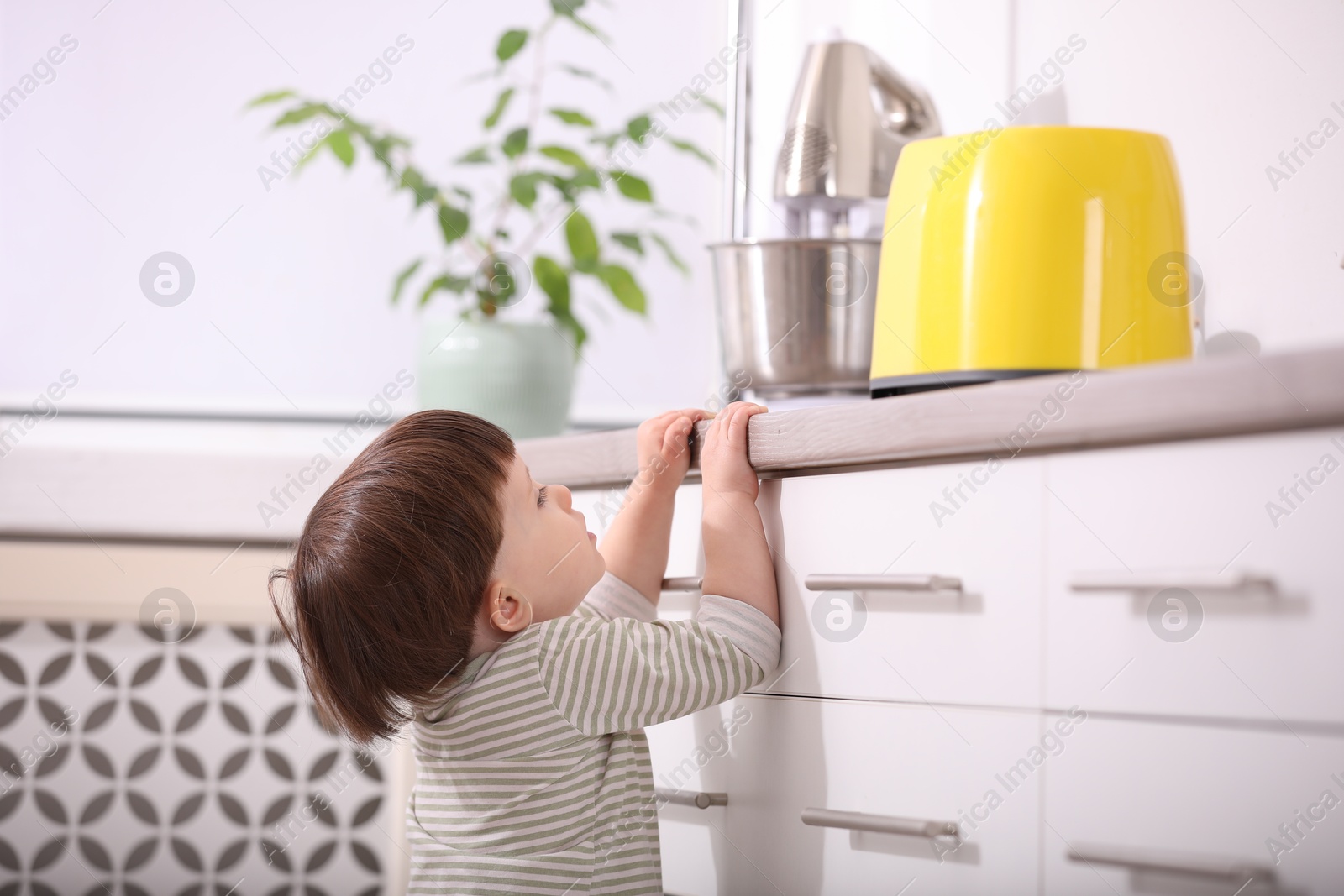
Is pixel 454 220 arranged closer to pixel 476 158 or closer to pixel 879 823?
pixel 476 158

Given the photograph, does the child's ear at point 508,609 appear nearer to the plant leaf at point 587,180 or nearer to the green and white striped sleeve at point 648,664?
the green and white striped sleeve at point 648,664

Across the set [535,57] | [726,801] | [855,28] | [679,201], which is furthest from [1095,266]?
[535,57]

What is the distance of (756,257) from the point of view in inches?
43.9

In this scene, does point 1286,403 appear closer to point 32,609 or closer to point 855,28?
point 855,28

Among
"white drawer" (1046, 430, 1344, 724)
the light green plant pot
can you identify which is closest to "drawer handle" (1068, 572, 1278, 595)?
"white drawer" (1046, 430, 1344, 724)

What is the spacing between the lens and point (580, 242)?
5.16ft

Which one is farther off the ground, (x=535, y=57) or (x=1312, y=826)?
(x=535, y=57)

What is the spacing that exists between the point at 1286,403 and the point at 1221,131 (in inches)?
23.6

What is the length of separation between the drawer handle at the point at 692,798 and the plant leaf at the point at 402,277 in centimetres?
94

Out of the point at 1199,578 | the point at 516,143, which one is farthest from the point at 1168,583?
the point at 516,143

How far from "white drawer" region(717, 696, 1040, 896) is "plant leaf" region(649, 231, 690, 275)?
959 mm

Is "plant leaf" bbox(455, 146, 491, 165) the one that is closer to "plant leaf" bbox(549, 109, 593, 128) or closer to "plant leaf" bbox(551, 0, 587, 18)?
"plant leaf" bbox(549, 109, 593, 128)

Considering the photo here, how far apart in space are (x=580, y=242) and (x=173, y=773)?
0.86 meters

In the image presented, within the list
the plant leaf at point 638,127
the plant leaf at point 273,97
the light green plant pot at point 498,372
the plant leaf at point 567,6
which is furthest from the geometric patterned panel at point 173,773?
the plant leaf at point 567,6
